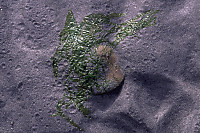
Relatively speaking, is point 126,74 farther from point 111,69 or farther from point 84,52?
point 84,52

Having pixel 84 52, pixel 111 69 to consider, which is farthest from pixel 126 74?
pixel 84 52

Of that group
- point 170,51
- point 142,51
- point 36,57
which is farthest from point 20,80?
point 170,51

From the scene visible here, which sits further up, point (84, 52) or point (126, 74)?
point (84, 52)
